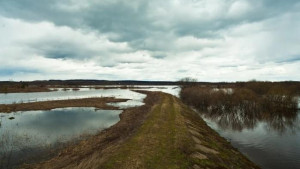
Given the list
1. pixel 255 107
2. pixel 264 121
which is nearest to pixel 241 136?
pixel 264 121

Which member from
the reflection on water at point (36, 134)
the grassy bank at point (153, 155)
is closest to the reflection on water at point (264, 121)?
the grassy bank at point (153, 155)

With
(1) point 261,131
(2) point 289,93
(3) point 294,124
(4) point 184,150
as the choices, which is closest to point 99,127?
(4) point 184,150

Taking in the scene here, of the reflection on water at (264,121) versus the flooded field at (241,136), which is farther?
the reflection on water at (264,121)

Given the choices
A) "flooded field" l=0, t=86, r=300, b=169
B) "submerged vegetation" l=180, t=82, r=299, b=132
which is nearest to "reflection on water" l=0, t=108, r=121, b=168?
"flooded field" l=0, t=86, r=300, b=169

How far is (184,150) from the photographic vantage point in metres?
13.0

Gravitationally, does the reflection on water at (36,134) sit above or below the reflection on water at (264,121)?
above

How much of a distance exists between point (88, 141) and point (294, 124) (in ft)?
83.7

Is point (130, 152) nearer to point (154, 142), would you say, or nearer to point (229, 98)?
point (154, 142)

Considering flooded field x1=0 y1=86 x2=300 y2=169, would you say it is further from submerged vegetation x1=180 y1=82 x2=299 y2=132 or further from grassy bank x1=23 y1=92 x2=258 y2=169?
grassy bank x1=23 y1=92 x2=258 y2=169

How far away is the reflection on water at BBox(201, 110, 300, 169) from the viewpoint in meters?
14.7

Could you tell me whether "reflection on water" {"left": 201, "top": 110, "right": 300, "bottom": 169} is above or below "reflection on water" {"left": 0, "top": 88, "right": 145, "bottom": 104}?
below

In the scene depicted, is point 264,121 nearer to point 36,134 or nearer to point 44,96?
point 36,134

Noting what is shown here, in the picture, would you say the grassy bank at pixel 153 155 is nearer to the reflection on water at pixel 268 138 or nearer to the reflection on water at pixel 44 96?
the reflection on water at pixel 268 138

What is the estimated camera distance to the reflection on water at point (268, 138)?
14732 mm
